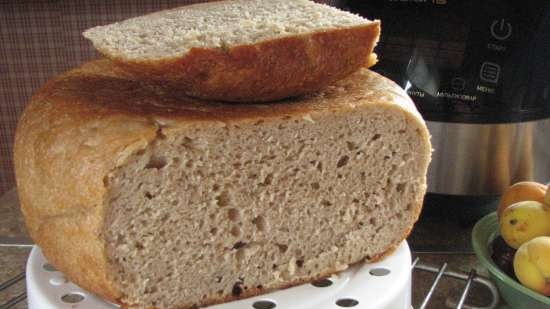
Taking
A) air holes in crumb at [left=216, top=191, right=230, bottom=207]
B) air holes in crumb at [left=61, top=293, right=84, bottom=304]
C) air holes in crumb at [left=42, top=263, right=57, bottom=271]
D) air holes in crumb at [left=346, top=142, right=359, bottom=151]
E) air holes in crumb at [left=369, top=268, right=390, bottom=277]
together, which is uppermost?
air holes in crumb at [left=346, top=142, right=359, bottom=151]

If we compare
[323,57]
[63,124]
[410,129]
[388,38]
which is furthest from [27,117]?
[388,38]

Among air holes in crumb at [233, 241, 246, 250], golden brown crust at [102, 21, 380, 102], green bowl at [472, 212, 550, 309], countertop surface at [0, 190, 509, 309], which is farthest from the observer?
countertop surface at [0, 190, 509, 309]

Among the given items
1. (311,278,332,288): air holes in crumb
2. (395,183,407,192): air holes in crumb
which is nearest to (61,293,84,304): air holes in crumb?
(311,278,332,288): air holes in crumb

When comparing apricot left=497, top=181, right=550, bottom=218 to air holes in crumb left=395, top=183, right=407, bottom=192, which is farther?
apricot left=497, top=181, right=550, bottom=218

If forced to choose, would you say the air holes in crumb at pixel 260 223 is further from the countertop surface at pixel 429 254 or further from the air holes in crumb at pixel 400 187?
the countertop surface at pixel 429 254

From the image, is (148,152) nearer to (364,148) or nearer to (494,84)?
(364,148)

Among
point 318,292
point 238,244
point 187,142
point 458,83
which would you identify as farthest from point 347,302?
point 458,83

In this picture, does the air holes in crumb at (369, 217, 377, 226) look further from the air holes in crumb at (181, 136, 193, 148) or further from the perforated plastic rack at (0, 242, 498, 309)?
the air holes in crumb at (181, 136, 193, 148)

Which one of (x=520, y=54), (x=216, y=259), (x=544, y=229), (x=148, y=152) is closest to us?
Result: (x=148, y=152)
